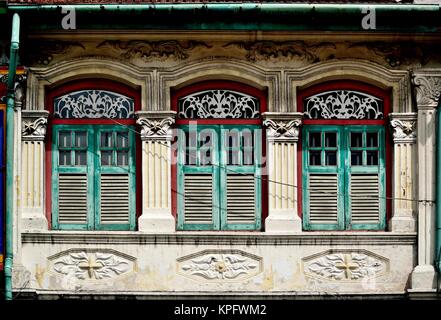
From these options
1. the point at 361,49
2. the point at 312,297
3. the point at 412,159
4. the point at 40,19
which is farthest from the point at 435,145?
the point at 40,19

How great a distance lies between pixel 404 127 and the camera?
1380cm

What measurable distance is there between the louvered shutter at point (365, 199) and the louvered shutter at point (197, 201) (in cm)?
171

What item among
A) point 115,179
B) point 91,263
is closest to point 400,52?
point 115,179

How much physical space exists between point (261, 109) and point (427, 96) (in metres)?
1.98

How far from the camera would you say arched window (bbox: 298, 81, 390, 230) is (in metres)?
13.9

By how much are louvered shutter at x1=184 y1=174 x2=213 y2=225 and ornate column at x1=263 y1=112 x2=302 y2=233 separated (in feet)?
2.38

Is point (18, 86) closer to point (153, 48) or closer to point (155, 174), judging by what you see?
point (153, 48)

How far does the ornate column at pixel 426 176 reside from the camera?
Result: 44.3ft

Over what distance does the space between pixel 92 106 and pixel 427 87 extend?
4.01 m

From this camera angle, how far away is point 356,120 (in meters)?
13.9

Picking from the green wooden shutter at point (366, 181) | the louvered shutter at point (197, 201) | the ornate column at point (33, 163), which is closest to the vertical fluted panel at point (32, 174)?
the ornate column at point (33, 163)

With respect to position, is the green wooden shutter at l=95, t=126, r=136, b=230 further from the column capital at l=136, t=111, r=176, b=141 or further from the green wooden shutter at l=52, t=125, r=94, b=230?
the column capital at l=136, t=111, r=176, b=141

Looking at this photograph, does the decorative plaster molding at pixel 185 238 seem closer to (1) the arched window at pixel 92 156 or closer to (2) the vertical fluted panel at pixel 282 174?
(1) the arched window at pixel 92 156
